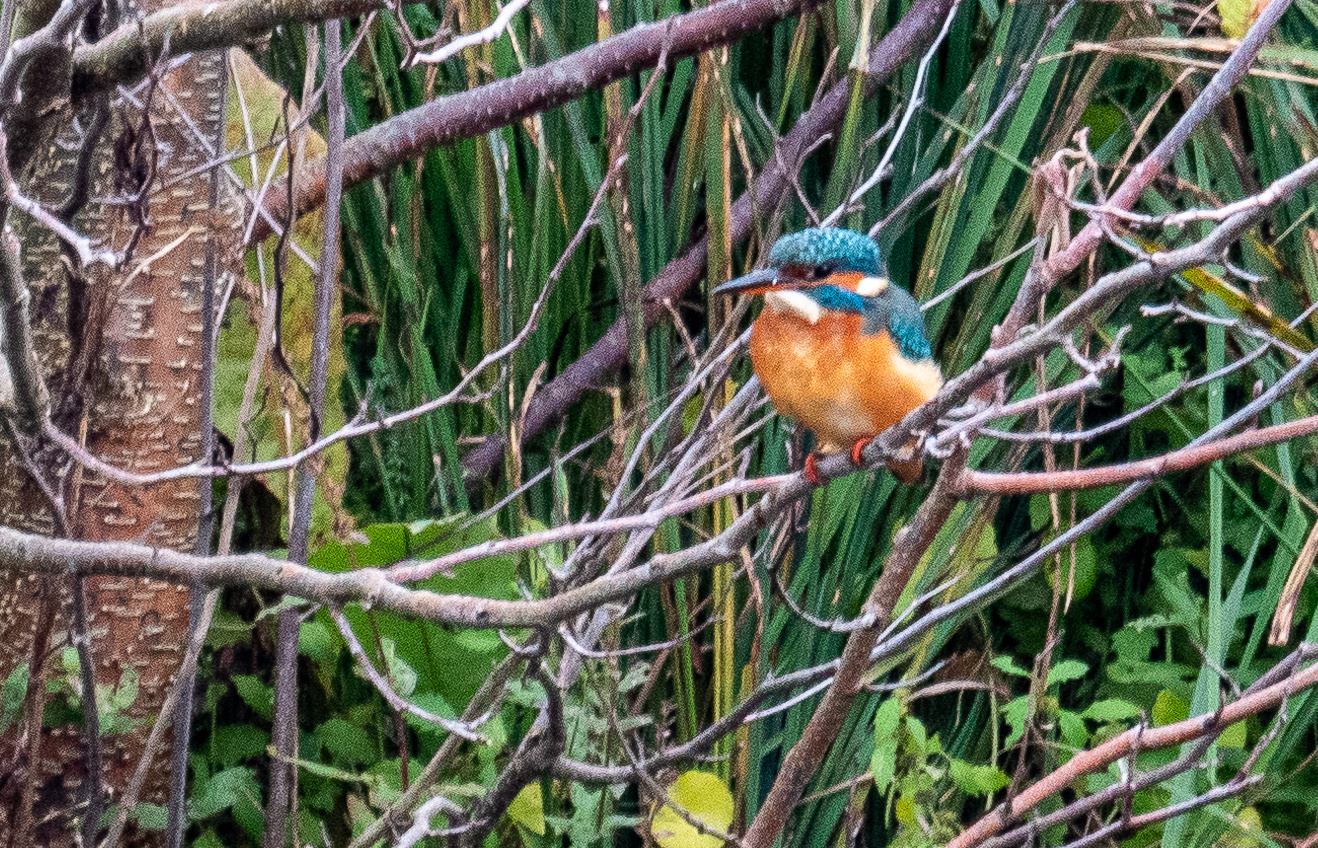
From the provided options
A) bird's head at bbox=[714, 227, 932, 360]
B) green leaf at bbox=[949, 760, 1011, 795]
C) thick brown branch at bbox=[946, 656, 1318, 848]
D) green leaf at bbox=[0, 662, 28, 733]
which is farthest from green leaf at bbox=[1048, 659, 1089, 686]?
green leaf at bbox=[0, 662, 28, 733]

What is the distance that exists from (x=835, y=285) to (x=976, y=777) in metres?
0.77

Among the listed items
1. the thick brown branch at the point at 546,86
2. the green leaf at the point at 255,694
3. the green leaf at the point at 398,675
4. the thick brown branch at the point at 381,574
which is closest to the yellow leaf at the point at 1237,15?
the thick brown branch at the point at 546,86

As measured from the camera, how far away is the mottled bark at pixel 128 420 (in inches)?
67.6

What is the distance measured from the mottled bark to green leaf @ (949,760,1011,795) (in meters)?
1.01

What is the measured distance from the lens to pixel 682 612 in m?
1.77

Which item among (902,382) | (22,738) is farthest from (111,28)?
(902,382)

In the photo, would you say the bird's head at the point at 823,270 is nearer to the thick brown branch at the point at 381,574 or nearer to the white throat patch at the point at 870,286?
the white throat patch at the point at 870,286

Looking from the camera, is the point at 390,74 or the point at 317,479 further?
the point at 390,74

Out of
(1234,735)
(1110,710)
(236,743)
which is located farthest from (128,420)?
(1234,735)

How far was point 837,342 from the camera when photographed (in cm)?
125

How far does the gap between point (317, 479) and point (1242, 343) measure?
1.29 metres

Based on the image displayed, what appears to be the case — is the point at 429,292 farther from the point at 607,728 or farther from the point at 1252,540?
the point at 1252,540

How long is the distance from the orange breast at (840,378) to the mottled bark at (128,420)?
0.79 metres

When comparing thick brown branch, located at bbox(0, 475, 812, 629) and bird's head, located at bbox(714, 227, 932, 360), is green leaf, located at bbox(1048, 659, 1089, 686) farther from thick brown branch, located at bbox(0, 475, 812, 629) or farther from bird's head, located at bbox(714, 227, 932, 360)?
thick brown branch, located at bbox(0, 475, 812, 629)
